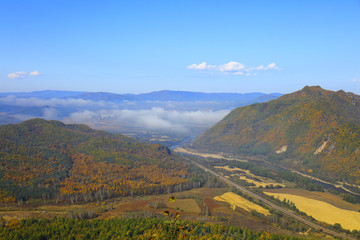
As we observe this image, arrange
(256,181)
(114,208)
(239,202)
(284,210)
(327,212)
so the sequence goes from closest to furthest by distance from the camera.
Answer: (114,208) < (327,212) < (284,210) < (239,202) < (256,181)

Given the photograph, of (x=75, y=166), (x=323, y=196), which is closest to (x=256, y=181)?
(x=323, y=196)

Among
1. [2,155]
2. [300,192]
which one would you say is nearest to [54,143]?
[2,155]

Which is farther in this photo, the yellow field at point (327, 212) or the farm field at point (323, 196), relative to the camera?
the farm field at point (323, 196)

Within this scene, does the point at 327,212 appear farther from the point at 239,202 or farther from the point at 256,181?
the point at 256,181

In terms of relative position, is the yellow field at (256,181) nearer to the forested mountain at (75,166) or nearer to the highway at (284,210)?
the highway at (284,210)

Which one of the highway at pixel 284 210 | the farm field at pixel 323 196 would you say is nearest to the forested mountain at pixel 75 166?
the highway at pixel 284 210

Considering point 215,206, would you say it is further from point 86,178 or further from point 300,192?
point 86,178
